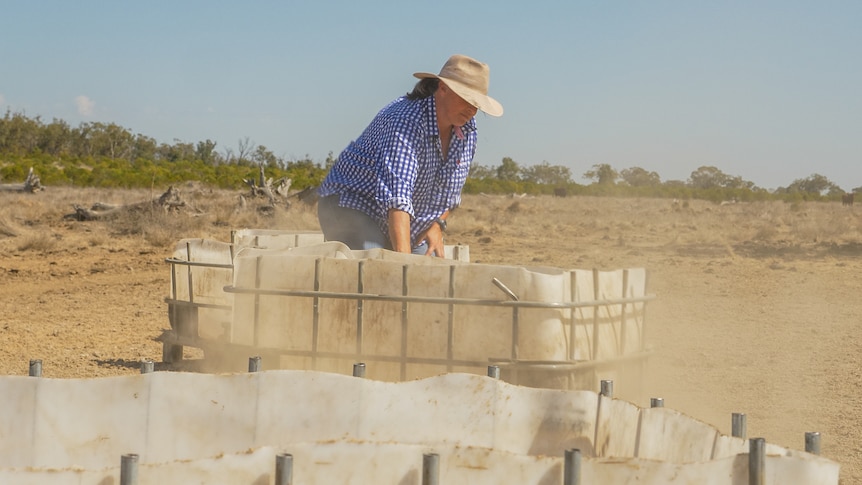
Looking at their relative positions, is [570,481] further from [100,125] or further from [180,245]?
[100,125]

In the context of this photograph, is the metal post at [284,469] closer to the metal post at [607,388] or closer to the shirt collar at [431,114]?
the metal post at [607,388]

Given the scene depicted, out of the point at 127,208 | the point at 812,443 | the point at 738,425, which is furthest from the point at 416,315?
the point at 127,208

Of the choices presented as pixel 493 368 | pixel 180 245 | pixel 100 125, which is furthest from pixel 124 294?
pixel 100 125

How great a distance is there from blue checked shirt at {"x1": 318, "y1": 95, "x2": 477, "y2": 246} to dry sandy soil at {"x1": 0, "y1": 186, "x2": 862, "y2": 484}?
1232 millimetres

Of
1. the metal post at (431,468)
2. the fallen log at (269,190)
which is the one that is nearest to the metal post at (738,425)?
the metal post at (431,468)

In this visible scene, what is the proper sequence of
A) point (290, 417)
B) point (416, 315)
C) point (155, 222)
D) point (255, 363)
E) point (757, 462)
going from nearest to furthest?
point (757, 462) → point (290, 417) → point (255, 363) → point (416, 315) → point (155, 222)

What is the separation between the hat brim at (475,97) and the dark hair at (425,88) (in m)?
0.10

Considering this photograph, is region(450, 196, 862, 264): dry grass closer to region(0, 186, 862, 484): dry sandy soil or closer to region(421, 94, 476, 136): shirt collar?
region(0, 186, 862, 484): dry sandy soil

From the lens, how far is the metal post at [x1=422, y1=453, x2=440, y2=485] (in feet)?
6.17

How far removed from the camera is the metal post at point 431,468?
1.88m

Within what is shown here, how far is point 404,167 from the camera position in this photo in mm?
4059

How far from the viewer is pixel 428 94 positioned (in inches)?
166

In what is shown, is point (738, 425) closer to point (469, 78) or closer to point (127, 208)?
point (469, 78)

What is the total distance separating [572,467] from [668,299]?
27.5 ft
